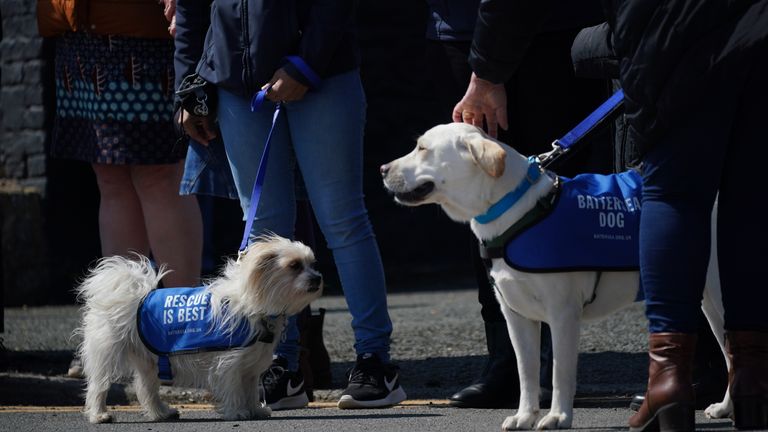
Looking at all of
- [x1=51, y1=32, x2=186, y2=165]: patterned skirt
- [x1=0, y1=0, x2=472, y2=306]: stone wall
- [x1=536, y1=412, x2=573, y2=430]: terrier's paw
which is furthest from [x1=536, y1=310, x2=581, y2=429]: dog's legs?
[x1=0, y1=0, x2=472, y2=306]: stone wall

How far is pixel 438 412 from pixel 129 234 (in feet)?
6.59

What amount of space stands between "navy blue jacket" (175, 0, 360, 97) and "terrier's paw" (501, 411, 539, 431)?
1.54 m

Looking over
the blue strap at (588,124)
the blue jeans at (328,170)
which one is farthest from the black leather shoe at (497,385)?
the blue strap at (588,124)

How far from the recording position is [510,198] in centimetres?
429

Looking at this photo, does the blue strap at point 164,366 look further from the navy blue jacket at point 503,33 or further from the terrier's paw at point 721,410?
the terrier's paw at point 721,410

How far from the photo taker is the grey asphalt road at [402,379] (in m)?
4.81

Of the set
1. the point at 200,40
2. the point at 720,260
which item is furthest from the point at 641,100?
the point at 200,40

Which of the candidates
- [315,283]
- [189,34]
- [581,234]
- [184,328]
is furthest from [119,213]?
[581,234]

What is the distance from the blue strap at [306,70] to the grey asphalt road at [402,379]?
1.27 m

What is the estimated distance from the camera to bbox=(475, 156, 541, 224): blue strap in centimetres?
429

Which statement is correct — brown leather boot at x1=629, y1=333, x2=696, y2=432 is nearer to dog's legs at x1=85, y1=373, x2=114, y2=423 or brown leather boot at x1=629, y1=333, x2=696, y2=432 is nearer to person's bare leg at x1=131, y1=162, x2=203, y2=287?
dog's legs at x1=85, y1=373, x2=114, y2=423

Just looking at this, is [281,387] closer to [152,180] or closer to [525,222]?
[152,180]

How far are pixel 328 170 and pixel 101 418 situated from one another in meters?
1.28

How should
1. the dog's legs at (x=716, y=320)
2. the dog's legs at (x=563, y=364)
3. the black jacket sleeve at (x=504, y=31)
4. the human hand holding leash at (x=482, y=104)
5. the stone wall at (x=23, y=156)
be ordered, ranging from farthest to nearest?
the stone wall at (x=23, y=156) → the human hand holding leash at (x=482, y=104) → the dog's legs at (x=716, y=320) → the black jacket sleeve at (x=504, y=31) → the dog's legs at (x=563, y=364)
